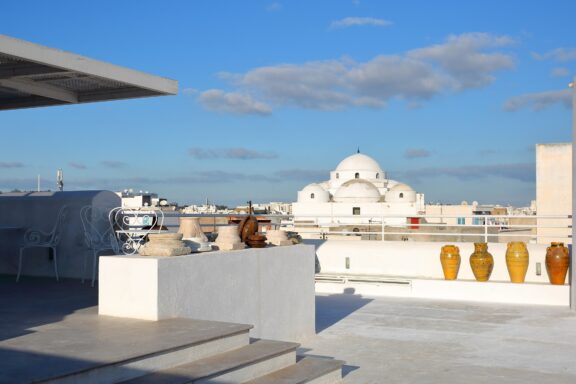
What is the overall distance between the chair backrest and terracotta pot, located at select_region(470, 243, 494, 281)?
20.8 ft

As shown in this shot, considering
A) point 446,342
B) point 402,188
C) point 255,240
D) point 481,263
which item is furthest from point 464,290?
point 402,188

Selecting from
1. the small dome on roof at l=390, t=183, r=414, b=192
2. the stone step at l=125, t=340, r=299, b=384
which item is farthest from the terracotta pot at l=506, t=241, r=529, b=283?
the small dome on roof at l=390, t=183, r=414, b=192

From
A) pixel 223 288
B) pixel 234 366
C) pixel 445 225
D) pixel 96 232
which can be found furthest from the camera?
pixel 445 225

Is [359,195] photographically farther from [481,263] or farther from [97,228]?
[97,228]

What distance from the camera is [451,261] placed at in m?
12.2

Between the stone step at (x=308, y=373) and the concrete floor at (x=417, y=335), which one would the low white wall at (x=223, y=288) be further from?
the stone step at (x=308, y=373)

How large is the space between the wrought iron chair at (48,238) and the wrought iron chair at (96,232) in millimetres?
320

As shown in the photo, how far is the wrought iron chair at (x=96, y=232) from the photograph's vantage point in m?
8.40

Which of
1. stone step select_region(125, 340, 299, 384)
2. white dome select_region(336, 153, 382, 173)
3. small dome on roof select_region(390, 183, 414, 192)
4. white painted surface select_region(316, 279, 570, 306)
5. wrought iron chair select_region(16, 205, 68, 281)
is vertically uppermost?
white dome select_region(336, 153, 382, 173)

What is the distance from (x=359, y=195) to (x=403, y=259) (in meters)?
55.5

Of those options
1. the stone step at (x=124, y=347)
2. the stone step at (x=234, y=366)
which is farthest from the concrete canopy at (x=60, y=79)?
the stone step at (x=234, y=366)

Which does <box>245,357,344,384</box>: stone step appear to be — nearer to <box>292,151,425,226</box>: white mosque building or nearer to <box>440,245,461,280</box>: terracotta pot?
<box>440,245,461,280</box>: terracotta pot

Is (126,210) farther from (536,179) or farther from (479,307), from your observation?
(536,179)

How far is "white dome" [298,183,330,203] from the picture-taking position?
72.0 m
